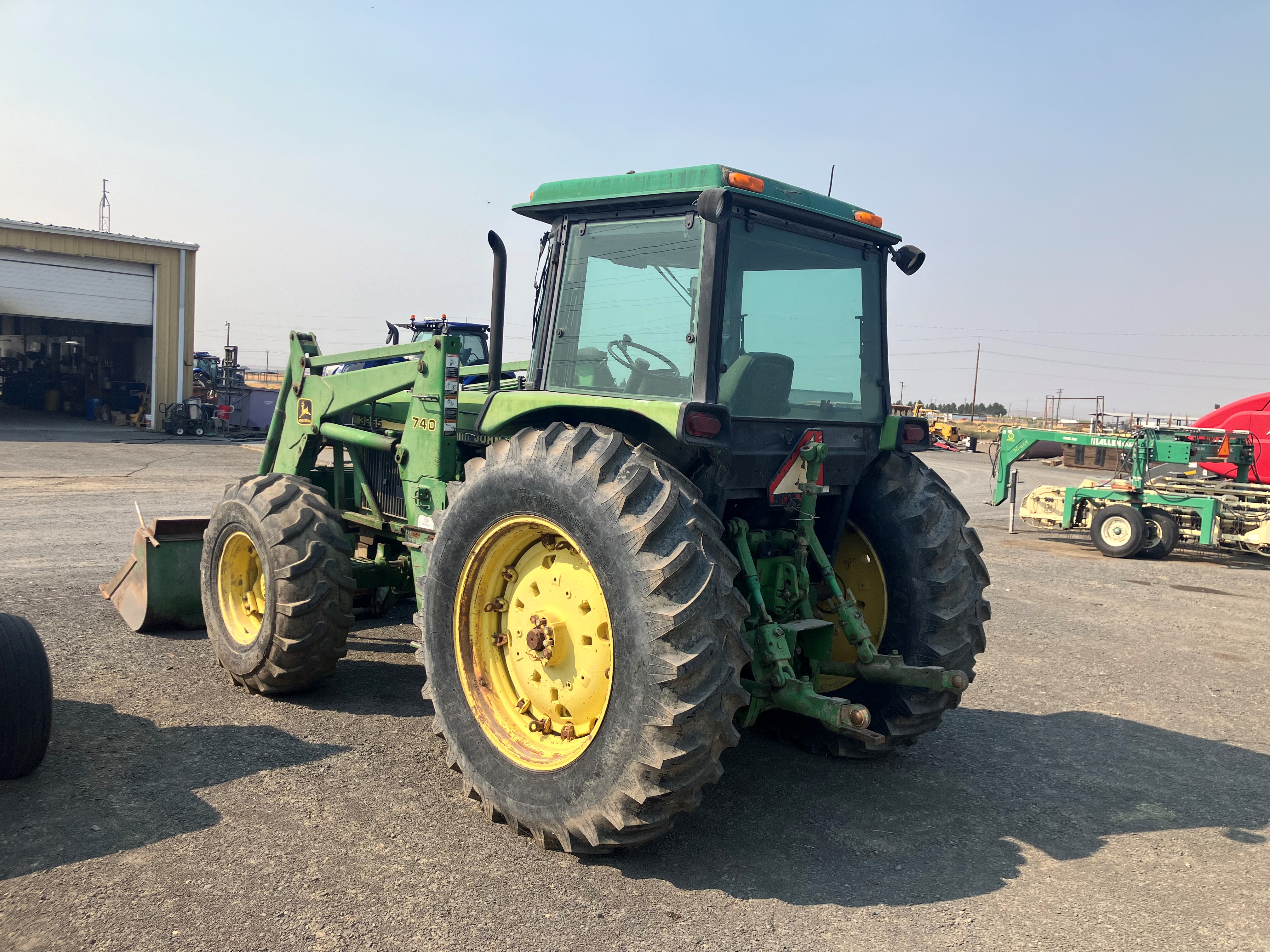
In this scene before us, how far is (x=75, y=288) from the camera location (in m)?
26.3

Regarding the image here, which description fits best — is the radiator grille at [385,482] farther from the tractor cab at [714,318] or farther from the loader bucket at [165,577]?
the tractor cab at [714,318]

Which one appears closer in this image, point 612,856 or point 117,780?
point 612,856

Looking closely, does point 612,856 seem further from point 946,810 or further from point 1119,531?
point 1119,531

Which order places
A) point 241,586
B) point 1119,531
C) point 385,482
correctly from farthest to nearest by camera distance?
1. point 1119,531
2. point 385,482
3. point 241,586

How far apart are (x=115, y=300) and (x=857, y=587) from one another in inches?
1105

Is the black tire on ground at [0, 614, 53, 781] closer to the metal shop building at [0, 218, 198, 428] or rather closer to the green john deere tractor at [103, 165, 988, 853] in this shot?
the green john deere tractor at [103, 165, 988, 853]

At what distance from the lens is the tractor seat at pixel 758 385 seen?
385cm

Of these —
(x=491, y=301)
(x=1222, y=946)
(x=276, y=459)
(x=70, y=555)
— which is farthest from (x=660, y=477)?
(x=70, y=555)

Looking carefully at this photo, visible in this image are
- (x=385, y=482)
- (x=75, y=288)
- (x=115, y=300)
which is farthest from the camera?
(x=115, y=300)

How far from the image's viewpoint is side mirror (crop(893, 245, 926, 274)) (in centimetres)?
467

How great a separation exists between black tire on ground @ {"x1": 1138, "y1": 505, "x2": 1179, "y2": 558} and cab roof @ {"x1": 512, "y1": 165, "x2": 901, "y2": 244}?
1093 cm

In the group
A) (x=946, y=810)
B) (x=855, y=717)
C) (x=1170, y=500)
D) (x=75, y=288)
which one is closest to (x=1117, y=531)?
(x=1170, y=500)

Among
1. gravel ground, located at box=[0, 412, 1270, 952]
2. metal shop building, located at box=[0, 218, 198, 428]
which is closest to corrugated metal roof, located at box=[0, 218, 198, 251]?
metal shop building, located at box=[0, 218, 198, 428]

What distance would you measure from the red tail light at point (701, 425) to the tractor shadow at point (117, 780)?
242 centimetres
